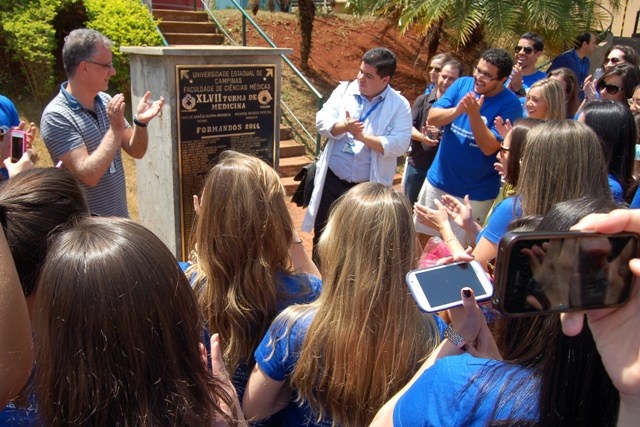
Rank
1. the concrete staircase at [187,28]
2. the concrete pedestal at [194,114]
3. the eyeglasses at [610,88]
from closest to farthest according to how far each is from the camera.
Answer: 1. the concrete pedestal at [194,114]
2. the eyeglasses at [610,88]
3. the concrete staircase at [187,28]

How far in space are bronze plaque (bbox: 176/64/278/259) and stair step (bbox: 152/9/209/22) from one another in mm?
7537

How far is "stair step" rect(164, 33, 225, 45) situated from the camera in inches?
405

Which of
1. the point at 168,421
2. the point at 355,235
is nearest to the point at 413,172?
the point at 355,235

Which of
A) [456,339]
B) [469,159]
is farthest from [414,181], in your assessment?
[456,339]

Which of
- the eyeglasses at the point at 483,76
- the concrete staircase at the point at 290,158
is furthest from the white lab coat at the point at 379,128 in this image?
the concrete staircase at the point at 290,158

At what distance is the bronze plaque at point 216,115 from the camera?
3.87 m

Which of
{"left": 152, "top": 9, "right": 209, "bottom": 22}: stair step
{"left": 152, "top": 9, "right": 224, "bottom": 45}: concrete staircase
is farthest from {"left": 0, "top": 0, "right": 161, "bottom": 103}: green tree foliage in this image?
{"left": 152, "top": 9, "right": 209, "bottom": 22}: stair step

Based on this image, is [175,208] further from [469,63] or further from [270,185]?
[469,63]

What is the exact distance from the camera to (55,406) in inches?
50.0

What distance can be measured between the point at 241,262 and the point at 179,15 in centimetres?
1020

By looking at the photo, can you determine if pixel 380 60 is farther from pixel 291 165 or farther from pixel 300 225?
pixel 291 165

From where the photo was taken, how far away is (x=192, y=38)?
1061 cm

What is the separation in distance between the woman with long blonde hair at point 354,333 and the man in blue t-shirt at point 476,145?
246cm

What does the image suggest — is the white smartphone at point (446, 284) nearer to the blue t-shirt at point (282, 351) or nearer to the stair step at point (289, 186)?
the blue t-shirt at point (282, 351)
